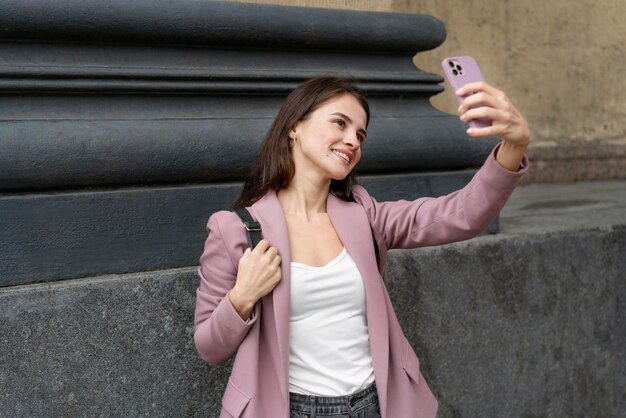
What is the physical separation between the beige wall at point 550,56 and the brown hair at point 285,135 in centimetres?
373

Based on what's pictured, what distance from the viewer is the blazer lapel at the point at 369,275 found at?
2342 millimetres

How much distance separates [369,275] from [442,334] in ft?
4.65

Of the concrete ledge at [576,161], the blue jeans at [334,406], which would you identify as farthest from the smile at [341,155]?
the concrete ledge at [576,161]

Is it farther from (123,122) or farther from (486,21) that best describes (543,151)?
(123,122)

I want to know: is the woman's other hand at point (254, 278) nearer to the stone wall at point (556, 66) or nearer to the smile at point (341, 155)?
the smile at point (341, 155)

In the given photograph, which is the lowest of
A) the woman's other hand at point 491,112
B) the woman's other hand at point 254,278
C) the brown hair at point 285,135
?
the woman's other hand at point 254,278

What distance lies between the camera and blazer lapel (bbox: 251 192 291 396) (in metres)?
2.27

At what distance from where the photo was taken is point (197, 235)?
324 cm

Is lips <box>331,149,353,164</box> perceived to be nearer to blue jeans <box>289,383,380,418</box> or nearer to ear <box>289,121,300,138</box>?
ear <box>289,121,300,138</box>

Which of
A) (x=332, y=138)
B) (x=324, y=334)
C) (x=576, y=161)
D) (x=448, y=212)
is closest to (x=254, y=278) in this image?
(x=324, y=334)

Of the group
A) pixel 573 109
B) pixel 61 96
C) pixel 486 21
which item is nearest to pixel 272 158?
pixel 61 96

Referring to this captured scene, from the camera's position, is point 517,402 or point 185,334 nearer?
point 185,334

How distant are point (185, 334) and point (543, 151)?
457 cm

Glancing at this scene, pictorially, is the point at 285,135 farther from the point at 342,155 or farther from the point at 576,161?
the point at 576,161
